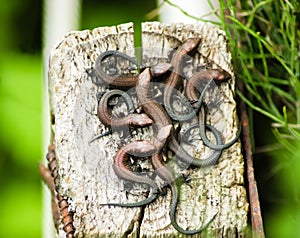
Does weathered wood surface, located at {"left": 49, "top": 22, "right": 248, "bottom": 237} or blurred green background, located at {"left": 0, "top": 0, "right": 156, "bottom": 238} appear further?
blurred green background, located at {"left": 0, "top": 0, "right": 156, "bottom": 238}

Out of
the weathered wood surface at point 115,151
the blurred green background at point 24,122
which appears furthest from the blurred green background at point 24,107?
the weathered wood surface at point 115,151

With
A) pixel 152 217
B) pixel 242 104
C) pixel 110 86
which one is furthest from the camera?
pixel 242 104

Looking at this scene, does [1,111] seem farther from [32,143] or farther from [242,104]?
[242,104]

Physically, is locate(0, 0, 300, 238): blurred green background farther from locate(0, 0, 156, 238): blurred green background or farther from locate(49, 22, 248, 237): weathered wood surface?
locate(49, 22, 248, 237): weathered wood surface

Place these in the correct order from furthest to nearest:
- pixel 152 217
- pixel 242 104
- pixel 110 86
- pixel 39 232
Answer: pixel 39 232 < pixel 242 104 < pixel 110 86 < pixel 152 217

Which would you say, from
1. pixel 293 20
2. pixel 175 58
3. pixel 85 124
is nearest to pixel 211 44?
pixel 175 58

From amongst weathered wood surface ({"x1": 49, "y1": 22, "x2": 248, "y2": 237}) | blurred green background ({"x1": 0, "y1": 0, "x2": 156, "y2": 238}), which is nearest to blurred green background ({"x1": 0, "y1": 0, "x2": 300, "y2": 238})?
blurred green background ({"x1": 0, "y1": 0, "x2": 156, "y2": 238})
